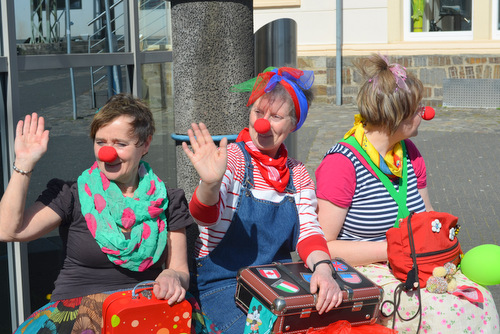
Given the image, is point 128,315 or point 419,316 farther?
point 419,316

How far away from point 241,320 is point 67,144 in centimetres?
127

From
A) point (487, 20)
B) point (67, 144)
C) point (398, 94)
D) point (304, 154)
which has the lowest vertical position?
point (304, 154)

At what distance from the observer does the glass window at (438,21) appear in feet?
45.5

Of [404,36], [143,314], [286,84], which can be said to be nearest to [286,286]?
[143,314]

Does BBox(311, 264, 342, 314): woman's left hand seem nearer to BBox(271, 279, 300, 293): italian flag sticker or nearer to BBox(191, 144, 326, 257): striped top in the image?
BBox(271, 279, 300, 293): italian flag sticker

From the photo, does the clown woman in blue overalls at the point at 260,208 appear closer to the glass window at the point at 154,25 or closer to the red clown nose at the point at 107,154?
the red clown nose at the point at 107,154

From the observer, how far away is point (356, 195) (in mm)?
3062

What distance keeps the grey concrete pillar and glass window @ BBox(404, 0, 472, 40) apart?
447 inches

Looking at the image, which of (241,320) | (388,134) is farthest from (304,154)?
(241,320)

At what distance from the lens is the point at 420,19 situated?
13945 mm

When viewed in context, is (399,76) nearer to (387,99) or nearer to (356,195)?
(387,99)

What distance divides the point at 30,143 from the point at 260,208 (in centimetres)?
93

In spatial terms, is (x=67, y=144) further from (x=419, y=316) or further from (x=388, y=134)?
(x=419, y=316)

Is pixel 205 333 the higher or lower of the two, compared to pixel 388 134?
lower
